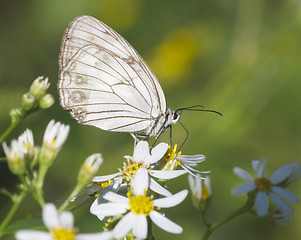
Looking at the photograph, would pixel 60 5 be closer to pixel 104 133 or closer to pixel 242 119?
pixel 104 133

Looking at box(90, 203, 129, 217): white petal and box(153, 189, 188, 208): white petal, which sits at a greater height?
box(153, 189, 188, 208): white petal

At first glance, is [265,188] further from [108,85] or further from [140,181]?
[108,85]

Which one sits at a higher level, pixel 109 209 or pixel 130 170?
pixel 130 170

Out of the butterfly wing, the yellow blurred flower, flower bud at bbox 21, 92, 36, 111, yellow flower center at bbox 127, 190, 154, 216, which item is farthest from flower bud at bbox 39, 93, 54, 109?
the yellow blurred flower

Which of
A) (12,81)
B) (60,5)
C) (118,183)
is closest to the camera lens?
(118,183)

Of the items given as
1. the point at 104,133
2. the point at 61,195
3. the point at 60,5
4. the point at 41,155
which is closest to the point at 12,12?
the point at 60,5

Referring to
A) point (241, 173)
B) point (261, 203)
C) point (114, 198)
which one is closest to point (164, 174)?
point (114, 198)

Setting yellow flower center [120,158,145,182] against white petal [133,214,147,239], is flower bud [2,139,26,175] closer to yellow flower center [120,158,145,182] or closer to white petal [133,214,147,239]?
white petal [133,214,147,239]
